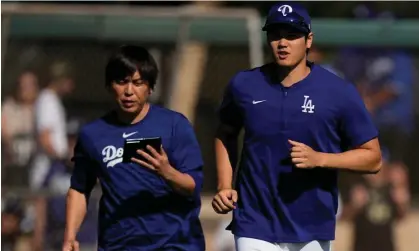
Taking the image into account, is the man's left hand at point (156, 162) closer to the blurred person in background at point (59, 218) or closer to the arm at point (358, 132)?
the arm at point (358, 132)

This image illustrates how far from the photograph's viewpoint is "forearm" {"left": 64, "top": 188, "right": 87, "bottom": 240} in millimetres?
6285

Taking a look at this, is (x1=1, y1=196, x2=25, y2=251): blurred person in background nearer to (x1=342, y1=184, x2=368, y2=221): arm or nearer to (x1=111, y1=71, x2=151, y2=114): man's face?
(x1=342, y1=184, x2=368, y2=221): arm

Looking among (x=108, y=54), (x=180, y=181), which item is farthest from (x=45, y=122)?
(x=180, y=181)

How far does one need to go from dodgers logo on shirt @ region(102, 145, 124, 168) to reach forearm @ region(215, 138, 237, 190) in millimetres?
467

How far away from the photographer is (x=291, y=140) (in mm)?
5781

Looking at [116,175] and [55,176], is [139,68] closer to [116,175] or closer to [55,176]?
[116,175]

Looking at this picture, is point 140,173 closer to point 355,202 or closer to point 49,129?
point 49,129

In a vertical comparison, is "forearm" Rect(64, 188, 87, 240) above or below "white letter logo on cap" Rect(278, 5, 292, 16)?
below

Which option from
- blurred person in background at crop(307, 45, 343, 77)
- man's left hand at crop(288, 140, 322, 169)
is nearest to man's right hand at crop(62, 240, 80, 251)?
man's left hand at crop(288, 140, 322, 169)

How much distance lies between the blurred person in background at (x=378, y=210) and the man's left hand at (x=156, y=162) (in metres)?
7.16

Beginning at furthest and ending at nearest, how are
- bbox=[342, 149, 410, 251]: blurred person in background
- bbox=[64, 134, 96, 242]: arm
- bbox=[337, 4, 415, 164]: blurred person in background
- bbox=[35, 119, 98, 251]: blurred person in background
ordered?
bbox=[337, 4, 415, 164]: blurred person in background
bbox=[342, 149, 410, 251]: blurred person in background
bbox=[35, 119, 98, 251]: blurred person in background
bbox=[64, 134, 96, 242]: arm

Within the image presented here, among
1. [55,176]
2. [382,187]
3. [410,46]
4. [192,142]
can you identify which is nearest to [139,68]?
[192,142]

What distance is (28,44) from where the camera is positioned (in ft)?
42.9

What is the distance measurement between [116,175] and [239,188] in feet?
1.98
